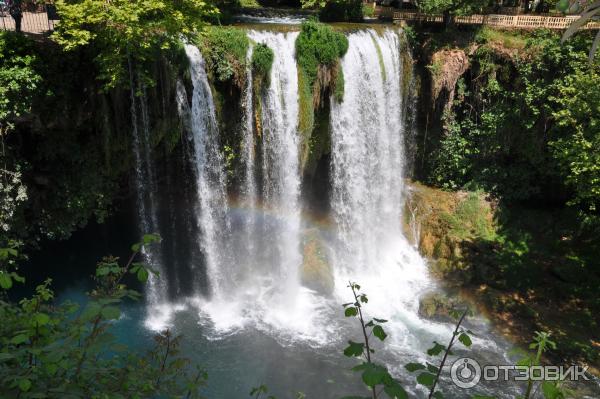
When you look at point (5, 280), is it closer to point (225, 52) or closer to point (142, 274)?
point (142, 274)

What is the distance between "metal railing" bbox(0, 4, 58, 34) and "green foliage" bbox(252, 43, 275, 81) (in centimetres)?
554

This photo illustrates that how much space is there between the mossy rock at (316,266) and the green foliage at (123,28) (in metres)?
7.93

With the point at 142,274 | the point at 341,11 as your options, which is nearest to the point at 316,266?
the point at 341,11

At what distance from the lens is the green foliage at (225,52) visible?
14141 millimetres

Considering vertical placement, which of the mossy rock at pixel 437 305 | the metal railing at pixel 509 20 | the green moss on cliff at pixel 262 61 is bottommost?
the mossy rock at pixel 437 305

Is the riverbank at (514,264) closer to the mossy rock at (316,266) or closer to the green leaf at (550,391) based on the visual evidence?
the mossy rock at (316,266)

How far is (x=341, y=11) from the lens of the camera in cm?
2166

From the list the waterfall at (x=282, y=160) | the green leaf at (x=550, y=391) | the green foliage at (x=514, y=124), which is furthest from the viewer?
the green foliage at (x=514, y=124)

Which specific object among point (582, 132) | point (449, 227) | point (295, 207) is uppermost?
point (582, 132)

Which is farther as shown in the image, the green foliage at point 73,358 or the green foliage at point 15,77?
the green foliage at point 15,77

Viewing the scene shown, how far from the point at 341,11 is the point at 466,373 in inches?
610

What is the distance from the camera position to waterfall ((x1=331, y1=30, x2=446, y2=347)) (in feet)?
56.0

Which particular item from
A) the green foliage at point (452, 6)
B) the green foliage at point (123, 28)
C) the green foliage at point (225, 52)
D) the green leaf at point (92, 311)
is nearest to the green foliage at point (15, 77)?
the green foliage at point (123, 28)

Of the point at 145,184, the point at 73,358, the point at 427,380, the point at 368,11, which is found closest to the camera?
the point at 427,380
